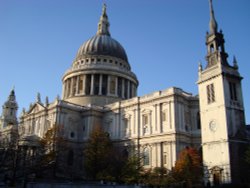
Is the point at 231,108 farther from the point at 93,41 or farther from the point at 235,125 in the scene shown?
the point at 93,41

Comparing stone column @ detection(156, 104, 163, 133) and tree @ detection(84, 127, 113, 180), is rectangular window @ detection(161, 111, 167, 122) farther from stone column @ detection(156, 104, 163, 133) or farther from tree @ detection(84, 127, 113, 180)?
tree @ detection(84, 127, 113, 180)

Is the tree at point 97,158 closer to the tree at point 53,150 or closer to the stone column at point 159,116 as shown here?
the tree at point 53,150

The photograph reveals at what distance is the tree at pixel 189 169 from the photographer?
43344mm

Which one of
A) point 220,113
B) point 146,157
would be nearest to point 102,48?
point 146,157

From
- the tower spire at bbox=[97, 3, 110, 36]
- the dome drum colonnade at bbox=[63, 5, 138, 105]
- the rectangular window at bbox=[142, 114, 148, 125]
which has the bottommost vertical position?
the rectangular window at bbox=[142, 114, 148, 125]

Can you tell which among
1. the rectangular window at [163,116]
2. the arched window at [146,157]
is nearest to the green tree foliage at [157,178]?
the arched window at [146,157]

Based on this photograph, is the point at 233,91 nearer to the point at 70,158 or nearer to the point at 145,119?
the point at 145,119

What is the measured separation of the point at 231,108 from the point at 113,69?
133 ft

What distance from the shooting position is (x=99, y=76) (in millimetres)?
81438

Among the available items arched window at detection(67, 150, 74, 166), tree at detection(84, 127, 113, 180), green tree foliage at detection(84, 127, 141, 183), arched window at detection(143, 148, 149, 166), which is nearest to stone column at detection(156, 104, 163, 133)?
arched window at detection(143, 148, 149, 166)

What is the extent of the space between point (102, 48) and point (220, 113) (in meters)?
48.5

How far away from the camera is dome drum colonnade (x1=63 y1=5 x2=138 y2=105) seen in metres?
79.0

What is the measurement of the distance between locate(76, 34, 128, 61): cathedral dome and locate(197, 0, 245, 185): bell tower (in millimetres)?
38865

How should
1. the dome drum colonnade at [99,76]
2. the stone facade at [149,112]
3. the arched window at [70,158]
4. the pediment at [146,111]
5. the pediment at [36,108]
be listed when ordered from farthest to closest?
the dome drum colonnade at [99,76], the pediment at [36,108], the arched window at [70,158], the pediment at [146,111], the stone facade at [149,112]
